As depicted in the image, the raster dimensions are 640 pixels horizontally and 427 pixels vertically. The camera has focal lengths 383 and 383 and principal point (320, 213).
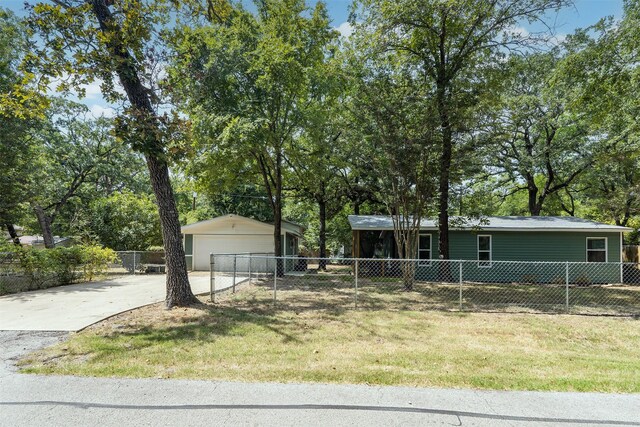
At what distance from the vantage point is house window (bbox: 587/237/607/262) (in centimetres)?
1595

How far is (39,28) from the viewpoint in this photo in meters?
6.86

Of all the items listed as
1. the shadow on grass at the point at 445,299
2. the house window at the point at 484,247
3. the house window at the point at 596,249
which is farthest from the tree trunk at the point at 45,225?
the house window at the point at 596,249

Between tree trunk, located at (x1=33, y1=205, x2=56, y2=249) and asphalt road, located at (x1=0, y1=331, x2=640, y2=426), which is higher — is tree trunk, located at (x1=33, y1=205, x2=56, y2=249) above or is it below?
above

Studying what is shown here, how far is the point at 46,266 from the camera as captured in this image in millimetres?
11875

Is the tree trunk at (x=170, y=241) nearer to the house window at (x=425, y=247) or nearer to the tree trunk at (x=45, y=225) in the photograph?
the house window at (x=425, y=247)

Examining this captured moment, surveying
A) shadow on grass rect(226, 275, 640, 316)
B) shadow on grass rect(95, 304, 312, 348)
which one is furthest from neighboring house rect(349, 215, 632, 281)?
shadow on grass rect(95, 304, 312, 348)

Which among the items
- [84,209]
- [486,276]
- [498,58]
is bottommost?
[486,276]

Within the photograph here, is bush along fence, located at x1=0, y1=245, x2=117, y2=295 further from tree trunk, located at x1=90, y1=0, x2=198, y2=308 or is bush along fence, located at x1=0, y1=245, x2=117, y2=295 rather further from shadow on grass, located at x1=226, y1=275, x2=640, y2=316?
shadow on grass, located at x1=226, y1=275, x2=640, y2=316

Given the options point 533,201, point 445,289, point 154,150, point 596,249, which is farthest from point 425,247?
point 154,150

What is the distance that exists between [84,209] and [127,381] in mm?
22284

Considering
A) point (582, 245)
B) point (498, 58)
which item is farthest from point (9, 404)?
point (582, 245)

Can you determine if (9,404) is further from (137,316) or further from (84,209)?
(84,209)

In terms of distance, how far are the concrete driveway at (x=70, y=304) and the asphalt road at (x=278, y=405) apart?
2.97 meters

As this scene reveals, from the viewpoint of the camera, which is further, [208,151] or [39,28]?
[208,151]
